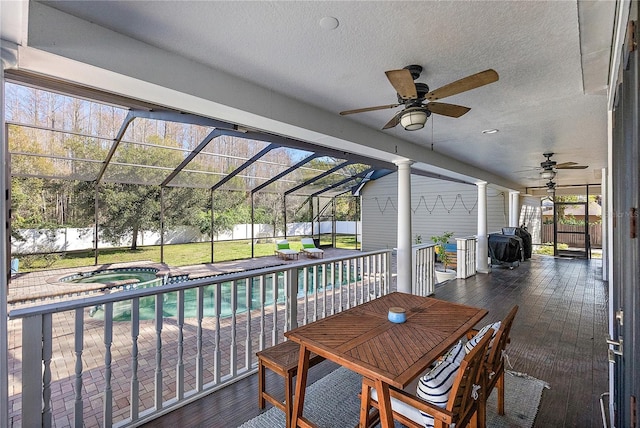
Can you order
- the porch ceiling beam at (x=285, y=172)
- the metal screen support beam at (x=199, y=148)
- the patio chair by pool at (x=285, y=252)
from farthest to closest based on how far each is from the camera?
the patio chair by pool at (x=285, y=252) < the porch ceiling beam at (x=285, y=172) < the metal screen support beam at (x=199, y=148)

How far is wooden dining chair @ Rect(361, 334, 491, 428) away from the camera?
1.35 m

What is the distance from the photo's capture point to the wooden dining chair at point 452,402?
1354 mm

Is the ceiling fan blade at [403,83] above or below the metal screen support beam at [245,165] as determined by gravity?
below

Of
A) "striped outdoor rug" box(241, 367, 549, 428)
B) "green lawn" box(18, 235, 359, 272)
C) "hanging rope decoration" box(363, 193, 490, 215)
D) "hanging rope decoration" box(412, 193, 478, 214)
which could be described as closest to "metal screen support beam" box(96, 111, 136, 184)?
"green lawn" box(18, 235, 359, 272)

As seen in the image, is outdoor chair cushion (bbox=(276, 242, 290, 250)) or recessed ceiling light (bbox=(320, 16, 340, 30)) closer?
recessed ceiling light (bbox=(320, 16, 340, 30))

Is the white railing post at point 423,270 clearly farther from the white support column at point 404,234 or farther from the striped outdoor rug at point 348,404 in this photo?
the striped outdoor rug at point 348,404

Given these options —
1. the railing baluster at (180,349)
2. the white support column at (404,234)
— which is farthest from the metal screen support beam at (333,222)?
the railing baluster at (180,349)

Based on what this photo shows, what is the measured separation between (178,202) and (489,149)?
37.3 ft

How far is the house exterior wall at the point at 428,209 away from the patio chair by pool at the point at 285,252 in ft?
12.0

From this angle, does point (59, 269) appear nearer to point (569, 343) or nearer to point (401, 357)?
point (401, 357)

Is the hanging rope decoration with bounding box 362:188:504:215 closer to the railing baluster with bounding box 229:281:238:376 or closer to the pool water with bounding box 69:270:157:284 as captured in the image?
the pool water with bounding box 69:270:157:284

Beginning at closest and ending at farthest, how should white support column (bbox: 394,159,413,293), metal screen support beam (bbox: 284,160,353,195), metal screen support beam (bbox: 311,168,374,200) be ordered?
white support column (bbox: 394,159,413,293), metal screen support beam (bbox: 284,160,353,195), metal screen support beam (bbox: 311,168,374,200)

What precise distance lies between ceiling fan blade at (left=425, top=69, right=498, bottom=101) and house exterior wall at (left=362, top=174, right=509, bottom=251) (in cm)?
876

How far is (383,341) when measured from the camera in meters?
1.79
